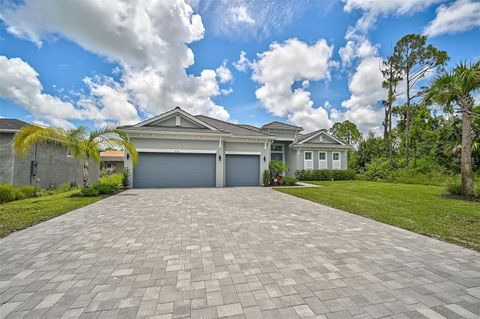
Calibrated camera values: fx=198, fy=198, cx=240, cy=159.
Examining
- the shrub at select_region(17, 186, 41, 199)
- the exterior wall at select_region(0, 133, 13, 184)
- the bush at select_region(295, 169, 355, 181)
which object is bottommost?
the shrub at select_region(17, 186, 41, 199)

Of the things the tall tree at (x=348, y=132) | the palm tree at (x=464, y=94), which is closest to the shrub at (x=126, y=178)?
the palm tree at (x=464, y=94)

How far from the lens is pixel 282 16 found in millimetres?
10125

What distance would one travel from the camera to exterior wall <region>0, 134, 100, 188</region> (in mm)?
10922

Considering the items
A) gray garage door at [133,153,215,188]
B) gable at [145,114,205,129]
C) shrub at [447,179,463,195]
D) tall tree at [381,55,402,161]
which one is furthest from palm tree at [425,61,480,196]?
tall tree at [381,55,402,161]

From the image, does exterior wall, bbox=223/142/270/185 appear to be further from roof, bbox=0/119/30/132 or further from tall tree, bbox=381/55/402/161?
tall tree, bbox=381/55/402/161

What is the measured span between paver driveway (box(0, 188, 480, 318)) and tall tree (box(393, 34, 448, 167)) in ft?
70.2

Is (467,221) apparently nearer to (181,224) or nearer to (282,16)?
(181,224)

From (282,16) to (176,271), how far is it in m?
11.9

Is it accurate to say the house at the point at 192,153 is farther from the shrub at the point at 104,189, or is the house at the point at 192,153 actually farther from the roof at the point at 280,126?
the roof at the point at 280,126

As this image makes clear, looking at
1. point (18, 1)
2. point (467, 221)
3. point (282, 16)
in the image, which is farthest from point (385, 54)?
point (18, 1)

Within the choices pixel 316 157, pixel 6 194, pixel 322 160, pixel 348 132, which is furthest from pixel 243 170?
pixel 348 132

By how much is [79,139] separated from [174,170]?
5172 millimetres

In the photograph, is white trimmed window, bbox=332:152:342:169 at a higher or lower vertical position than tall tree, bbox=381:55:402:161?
lower

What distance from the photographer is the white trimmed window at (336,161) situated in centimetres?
2114
